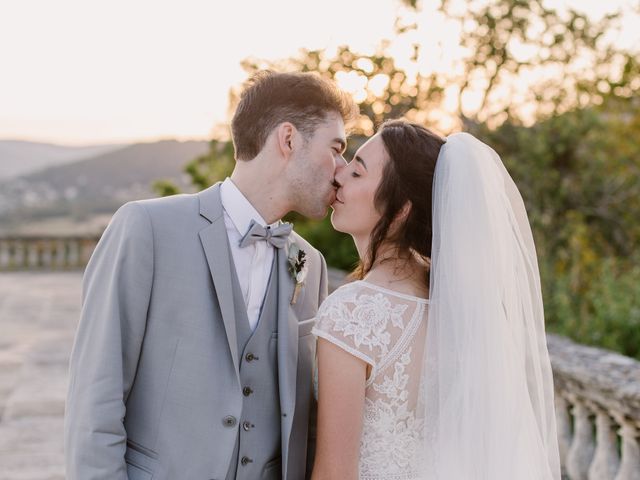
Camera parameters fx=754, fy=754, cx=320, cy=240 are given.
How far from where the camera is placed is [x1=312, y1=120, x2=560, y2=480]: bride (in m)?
2.10

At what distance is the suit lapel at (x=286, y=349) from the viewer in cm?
212

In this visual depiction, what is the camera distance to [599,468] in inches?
132

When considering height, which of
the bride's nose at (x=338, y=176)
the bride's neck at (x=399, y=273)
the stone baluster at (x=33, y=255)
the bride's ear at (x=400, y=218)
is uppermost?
the bride's nose at (x=338, y=176)

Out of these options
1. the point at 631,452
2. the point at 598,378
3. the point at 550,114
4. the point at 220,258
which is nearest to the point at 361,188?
the point at 220,258

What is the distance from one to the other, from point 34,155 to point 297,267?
25.9 metres

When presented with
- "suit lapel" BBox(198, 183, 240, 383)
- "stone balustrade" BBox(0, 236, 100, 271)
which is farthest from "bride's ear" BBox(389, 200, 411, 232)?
"stone balustrade" BBox(0, 236, 100, 271)

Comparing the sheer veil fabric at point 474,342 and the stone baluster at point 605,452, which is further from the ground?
the sheer veil fabric at point 474,342

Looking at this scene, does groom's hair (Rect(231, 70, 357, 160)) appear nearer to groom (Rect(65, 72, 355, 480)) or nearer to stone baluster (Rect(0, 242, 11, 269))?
groom (Rect(65, 72, 355, 480))

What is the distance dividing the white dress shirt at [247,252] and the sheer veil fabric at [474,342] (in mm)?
504

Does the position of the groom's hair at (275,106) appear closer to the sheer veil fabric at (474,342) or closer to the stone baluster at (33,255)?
the sheer veil fabric at (474,342)

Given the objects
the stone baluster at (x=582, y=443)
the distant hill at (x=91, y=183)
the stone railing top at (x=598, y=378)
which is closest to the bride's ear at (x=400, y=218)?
the stone railing top at (x=598, y=378)

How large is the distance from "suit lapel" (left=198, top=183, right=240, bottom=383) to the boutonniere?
230 mm

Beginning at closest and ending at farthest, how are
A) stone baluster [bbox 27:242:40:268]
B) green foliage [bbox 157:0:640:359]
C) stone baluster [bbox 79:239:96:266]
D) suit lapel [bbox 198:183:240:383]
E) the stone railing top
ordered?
suit lapel [bbox 198:183:240:383] → the stone railing top → green foliage [bbox 157:0:640:359] → stone baluster [bbox 27:242:40:268] → stone baluster [bbox 79:239:96:266]

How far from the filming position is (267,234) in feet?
7.31
